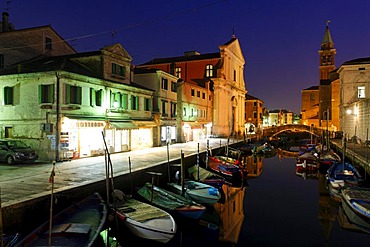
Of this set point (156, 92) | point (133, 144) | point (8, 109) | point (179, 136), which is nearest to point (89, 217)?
point (8, 109)

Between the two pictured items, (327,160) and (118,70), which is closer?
(118,70)

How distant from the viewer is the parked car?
65.1 ft

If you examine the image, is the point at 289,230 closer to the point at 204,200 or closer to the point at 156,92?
the point at 204,200

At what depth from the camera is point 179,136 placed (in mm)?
41438

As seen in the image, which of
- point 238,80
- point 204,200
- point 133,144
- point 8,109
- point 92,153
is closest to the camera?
point 204,200

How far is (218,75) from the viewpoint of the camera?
5428cm

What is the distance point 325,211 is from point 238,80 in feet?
164

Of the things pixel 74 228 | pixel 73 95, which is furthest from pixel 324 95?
pixel 74 228

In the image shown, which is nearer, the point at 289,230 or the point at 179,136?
the point at 289,230

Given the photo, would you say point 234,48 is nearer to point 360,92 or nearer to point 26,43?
point 360,92

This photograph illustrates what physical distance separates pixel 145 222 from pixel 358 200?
429 inches

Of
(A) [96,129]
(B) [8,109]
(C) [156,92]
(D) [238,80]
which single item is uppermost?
(D) [238,80]

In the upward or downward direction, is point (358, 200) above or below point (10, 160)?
below

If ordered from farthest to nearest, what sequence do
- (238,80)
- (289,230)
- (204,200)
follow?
(238,80), (204,200), (289,230)
